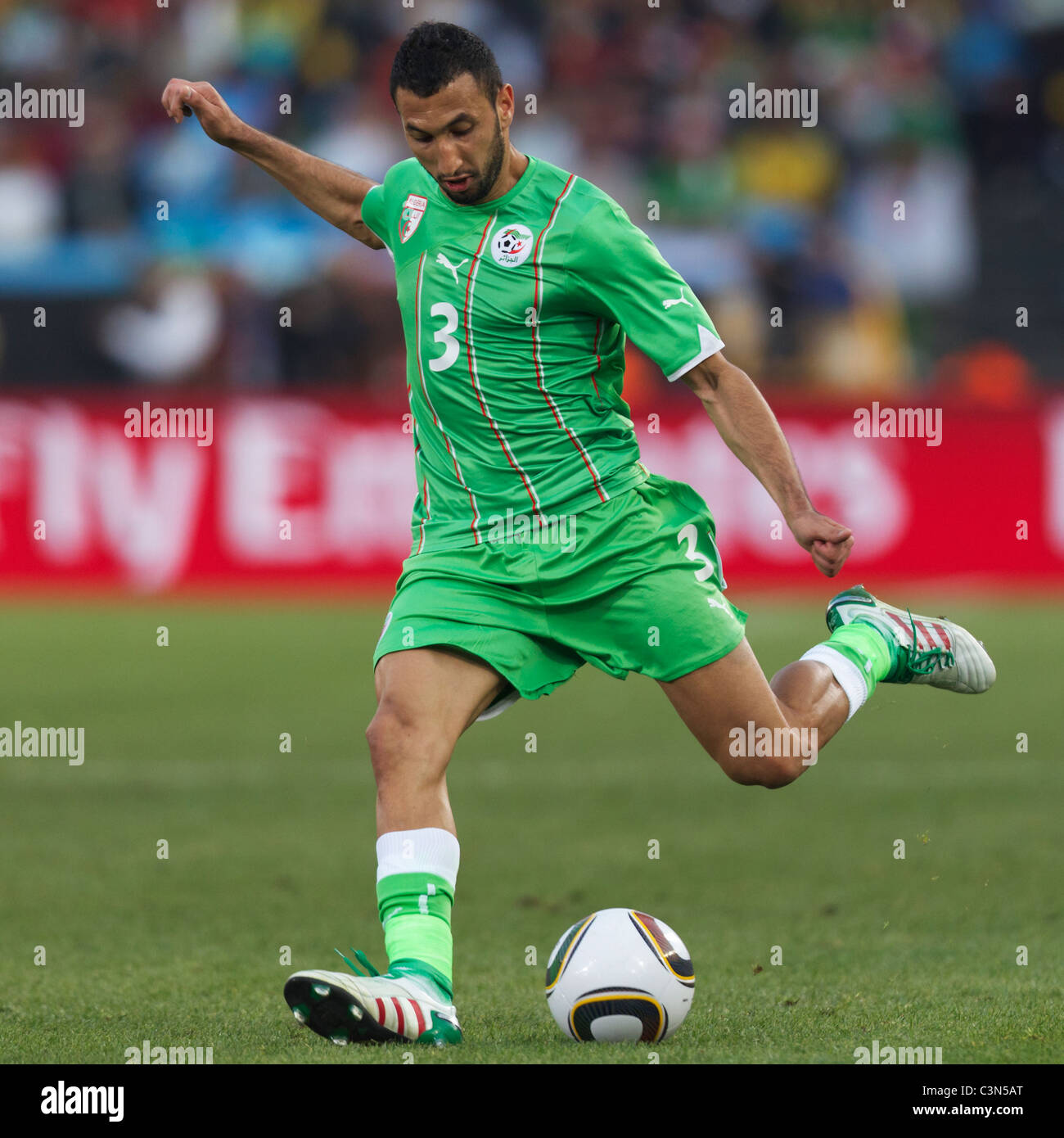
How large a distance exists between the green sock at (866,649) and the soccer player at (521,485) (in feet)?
1.29

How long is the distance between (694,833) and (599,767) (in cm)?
161

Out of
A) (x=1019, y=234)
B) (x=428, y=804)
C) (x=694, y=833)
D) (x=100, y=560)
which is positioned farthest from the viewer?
(x=1019, y=234)

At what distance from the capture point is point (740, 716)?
4812mm

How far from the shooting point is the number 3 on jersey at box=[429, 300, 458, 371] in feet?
15.5

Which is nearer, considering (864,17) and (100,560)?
(100,560)

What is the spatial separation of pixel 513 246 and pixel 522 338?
22 centimetres

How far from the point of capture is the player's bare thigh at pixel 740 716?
4789mm

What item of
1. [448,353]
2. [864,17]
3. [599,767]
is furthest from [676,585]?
[864,17]

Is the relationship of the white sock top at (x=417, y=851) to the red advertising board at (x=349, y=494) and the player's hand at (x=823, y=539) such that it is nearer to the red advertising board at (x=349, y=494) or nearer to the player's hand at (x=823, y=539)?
the player's hand at (x=823, y=539)

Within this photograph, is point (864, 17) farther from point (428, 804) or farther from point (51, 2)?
point (428, 804)

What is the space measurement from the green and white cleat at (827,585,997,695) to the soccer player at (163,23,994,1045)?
2.01 ft

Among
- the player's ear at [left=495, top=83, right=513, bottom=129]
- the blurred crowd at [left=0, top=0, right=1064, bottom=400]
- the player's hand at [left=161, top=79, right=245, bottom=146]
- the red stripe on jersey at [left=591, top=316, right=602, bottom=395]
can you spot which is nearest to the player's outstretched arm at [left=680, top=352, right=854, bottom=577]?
the red stripe on jersey at [left=591, top=316, right=602, bottom=395]

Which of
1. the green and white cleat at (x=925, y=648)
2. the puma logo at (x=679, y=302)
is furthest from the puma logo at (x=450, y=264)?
the green and white cleat at (x=925, y=648)

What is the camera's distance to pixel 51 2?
742 inches
